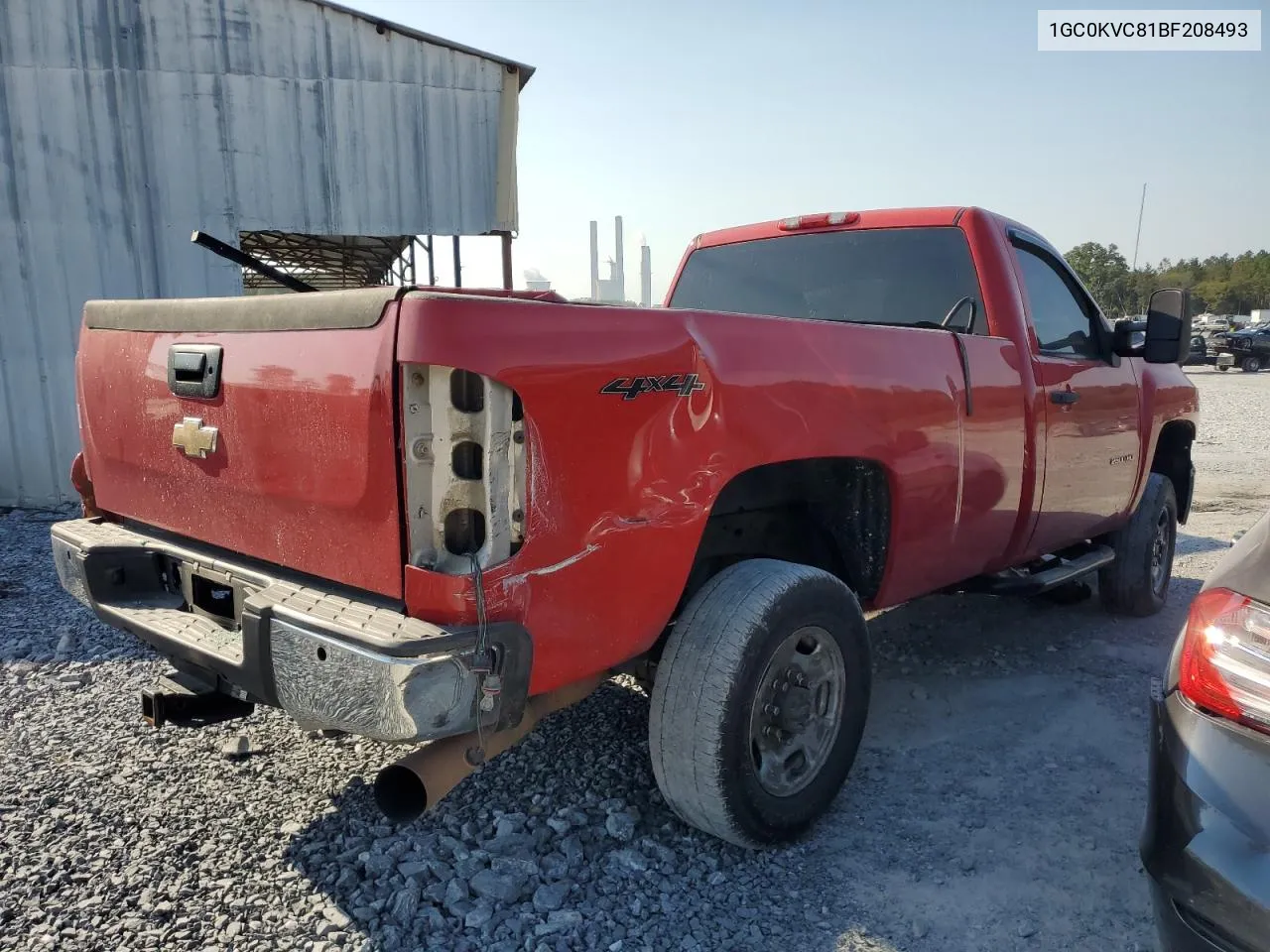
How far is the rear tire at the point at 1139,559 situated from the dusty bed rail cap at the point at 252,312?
4317 millimetres

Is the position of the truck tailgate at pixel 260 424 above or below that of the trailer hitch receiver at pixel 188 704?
above

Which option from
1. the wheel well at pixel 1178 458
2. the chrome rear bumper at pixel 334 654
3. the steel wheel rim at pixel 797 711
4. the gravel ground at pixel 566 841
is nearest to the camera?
the chrome rear bumper at pixel 334 654

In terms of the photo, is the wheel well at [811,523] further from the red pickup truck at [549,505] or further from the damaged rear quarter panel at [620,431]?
the damaged rear quarter panel at [620,431]

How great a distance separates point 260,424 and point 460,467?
68 cm

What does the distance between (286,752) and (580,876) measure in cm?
133

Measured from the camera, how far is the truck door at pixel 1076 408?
3.66 meters

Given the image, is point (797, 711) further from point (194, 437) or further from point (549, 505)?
point (194, 437)

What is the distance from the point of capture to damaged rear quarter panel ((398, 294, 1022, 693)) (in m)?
1.85

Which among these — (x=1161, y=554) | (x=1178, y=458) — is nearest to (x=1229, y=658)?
(x=1161, y=554)

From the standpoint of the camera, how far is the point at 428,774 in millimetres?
1979

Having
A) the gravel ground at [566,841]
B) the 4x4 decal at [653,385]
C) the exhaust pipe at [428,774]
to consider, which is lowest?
the gravel ground at [566,841]

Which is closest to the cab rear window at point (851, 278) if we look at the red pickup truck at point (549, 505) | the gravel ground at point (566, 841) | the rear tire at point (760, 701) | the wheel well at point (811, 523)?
the red pickup truck at point (549, 505)

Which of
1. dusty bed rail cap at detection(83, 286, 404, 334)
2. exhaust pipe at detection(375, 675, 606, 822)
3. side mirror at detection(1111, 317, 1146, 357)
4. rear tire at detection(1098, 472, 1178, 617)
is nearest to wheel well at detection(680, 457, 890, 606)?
exhaust pipe at detection(375, 675, 606, 822)

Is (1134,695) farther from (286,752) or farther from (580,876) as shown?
(286,752)
